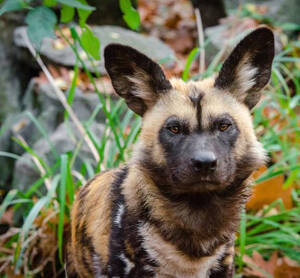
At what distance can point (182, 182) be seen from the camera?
2.22 m

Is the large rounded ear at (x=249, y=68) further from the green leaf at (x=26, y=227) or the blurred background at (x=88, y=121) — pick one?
the green leaf at (x=26, y=227)

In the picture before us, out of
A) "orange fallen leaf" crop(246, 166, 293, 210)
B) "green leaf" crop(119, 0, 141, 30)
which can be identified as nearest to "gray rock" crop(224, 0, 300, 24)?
"orange fallen leaf" crop(246, 166, 293, 210)

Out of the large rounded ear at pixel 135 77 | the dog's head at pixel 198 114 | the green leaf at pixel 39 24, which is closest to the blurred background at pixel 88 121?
the green leaf at pixel 39 24

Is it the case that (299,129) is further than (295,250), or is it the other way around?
(299,129)

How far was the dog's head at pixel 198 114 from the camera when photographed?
2.20m

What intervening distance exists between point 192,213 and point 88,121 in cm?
162

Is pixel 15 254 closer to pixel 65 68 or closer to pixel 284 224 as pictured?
pixel 284 224

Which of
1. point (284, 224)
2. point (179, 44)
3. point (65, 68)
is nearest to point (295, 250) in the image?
point (284, 224)

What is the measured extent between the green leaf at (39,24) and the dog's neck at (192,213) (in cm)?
100

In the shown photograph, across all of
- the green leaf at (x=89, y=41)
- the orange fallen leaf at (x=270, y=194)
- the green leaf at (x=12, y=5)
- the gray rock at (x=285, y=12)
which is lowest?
the orange fallen leaf at (x=270, y=194)

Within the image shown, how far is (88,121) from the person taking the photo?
3.79 m

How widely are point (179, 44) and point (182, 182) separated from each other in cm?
501

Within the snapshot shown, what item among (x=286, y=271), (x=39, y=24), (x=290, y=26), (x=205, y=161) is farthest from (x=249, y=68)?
(x=290, y=26)

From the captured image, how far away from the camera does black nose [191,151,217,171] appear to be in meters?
2.11
